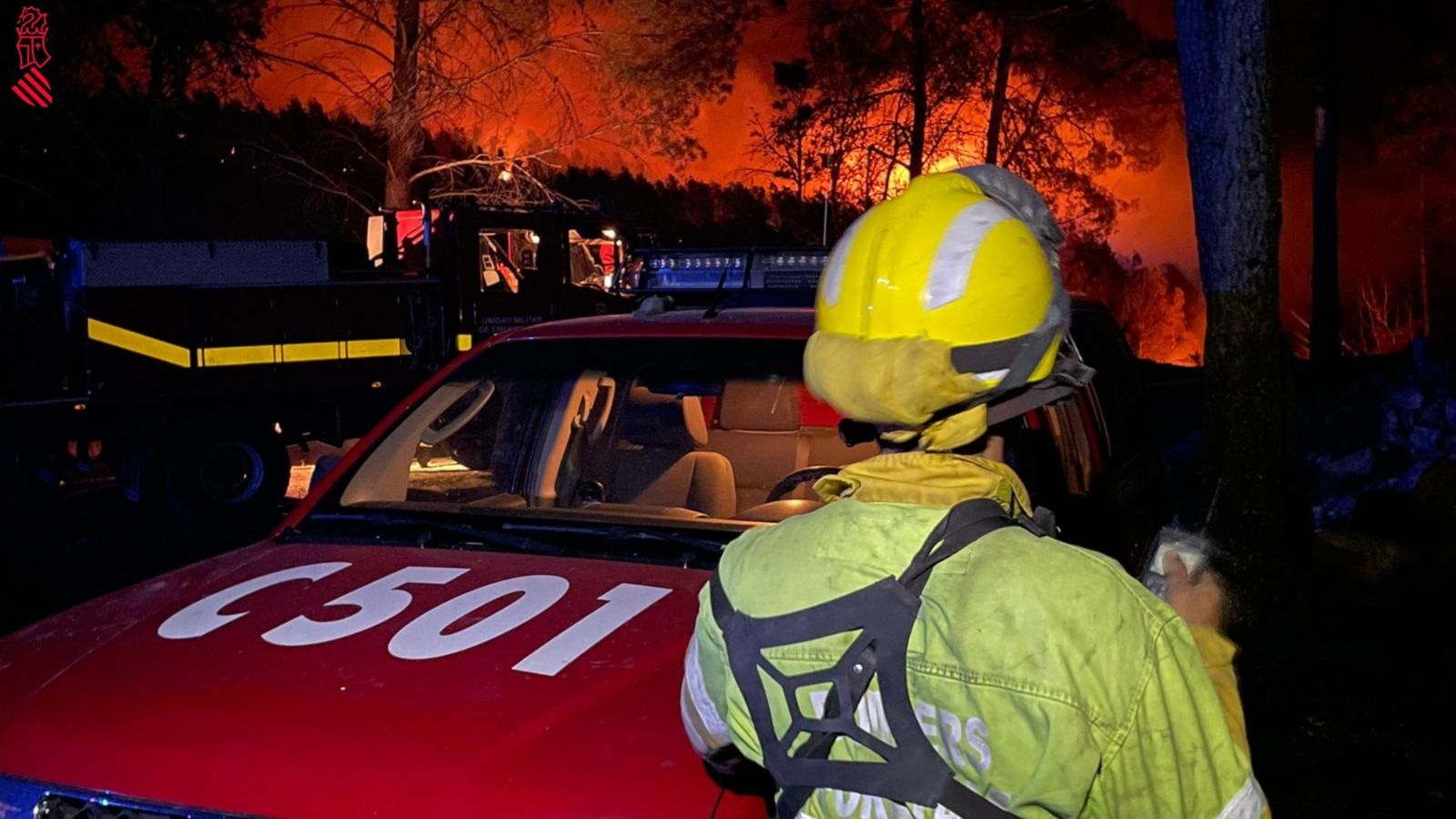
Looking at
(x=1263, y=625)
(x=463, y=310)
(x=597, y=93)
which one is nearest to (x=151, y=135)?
(x=597, y=93)

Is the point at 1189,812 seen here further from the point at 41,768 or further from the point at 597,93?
the point at 597,93

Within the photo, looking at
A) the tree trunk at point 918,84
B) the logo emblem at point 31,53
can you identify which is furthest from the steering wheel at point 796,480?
the tree trunk at point 918,84

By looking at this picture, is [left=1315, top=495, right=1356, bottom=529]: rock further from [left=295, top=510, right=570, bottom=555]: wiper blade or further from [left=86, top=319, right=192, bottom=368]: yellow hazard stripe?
[left=86, top=319, right=192, bottom=368]: yellow hazard stripe

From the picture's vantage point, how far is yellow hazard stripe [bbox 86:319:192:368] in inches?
452

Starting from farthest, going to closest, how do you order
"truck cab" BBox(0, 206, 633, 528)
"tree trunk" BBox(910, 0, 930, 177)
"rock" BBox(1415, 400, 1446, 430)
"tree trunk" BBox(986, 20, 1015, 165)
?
"tree trunk" BBox(986, 20, 1015, 165), "tree trunk" BBox(910, 0, 930, 177), "truck cab" BBox(0, 206, 633, 528), "rock" BBox(1415, 400, 1446, 430)

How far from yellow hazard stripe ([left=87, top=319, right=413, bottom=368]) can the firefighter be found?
11.0m

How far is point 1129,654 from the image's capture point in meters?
1.45

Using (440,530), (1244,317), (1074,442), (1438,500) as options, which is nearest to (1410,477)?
(1438,500)

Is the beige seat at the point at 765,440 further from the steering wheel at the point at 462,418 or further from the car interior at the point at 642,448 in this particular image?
the steering wheel at the point at 462,418

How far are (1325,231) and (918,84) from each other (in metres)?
11.4

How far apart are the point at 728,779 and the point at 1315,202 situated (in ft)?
43.4

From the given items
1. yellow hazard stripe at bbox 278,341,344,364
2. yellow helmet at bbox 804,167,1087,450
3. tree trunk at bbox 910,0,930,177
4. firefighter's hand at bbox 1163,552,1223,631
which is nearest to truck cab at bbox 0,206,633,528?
yellow hazard stripe at bbox 278,341,344,364

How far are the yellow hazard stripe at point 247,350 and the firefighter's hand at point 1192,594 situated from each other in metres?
11.3

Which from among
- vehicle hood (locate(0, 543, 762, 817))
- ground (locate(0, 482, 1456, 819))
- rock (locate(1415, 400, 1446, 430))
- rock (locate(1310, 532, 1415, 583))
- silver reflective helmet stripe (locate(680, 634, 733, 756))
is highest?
silver reflective helmet stripe (locate(680, 634, 733, 756))
